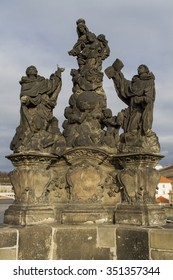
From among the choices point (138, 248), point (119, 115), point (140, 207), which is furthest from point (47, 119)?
point (138, 248)

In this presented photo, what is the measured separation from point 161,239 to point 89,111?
2933mm

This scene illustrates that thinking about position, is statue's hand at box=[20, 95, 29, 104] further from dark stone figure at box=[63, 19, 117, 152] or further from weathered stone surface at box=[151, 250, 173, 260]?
weathered stone surface at box=[151, 250, 173, 260]

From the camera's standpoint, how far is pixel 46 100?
277 inches

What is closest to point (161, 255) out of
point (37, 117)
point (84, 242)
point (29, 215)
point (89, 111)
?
point (84, 242)

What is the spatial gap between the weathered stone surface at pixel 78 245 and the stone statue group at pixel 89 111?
5.09 feet

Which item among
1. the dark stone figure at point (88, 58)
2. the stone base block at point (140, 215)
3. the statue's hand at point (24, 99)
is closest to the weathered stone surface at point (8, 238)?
the stone base block at point (140, 215)

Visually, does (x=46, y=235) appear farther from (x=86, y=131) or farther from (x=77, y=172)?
(x=86, y=131)

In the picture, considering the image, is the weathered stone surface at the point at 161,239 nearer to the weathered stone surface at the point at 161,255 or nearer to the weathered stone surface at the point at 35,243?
the weathered stone surface at the point at 161,255

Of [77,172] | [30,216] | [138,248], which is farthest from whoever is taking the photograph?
[77,172]

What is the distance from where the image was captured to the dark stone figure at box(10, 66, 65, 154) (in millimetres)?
6777

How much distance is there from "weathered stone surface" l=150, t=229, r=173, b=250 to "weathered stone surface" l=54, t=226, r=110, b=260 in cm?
81

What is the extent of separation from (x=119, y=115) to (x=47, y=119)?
136 cm
